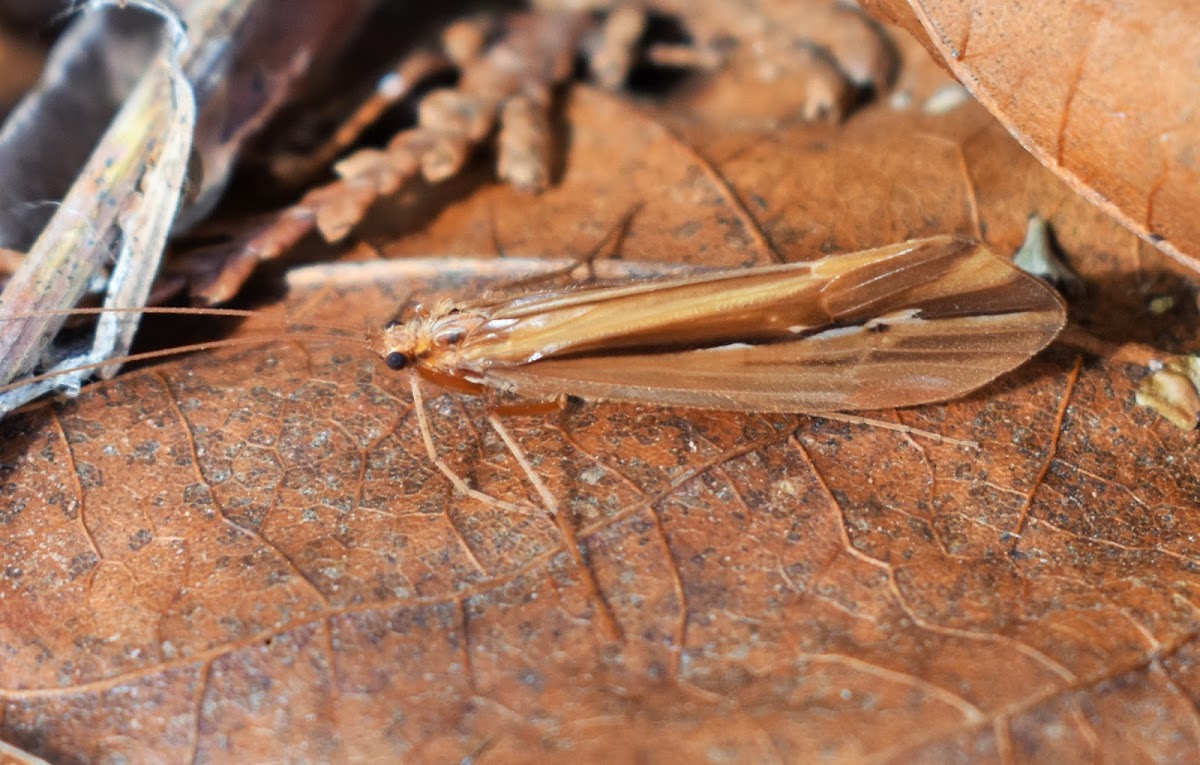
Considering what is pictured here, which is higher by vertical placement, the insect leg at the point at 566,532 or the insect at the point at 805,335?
the insect at the point at 805,335

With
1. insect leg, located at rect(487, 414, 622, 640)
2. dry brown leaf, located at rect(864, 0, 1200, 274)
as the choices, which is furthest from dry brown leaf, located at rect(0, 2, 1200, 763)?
dry brown leaf, located at rect(864, 0, 1200, 274)

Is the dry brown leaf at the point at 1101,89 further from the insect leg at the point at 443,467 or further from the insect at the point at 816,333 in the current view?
the insect leg at the point at 443,467

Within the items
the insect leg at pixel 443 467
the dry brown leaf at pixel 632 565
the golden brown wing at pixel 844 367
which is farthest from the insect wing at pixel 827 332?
the insect leg at pixel 443 467

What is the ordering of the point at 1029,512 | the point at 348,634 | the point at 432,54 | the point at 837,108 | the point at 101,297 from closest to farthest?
1. the point at 348,634
2. the point at 1029,512
3. the point at 101,297
4. the point at 837,108
5. the point at 432,54

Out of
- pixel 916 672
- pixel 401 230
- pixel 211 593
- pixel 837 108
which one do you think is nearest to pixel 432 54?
pixel 401 230

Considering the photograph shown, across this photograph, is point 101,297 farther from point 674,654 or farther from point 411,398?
point 674,654

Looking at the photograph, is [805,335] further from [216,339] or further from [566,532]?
[216,339]

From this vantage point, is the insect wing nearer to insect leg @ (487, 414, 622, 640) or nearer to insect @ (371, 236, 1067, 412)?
insect @ (371, 236, 1067, 412)
